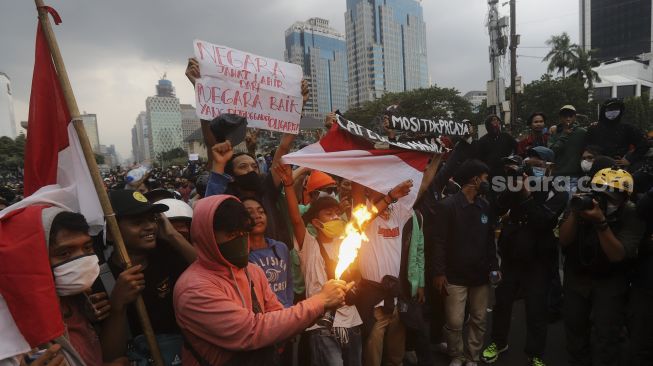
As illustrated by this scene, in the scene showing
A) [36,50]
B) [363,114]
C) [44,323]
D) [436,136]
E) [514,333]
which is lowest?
[514,333]

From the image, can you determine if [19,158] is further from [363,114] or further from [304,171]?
[304,171]

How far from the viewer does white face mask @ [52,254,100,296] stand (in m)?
1.78

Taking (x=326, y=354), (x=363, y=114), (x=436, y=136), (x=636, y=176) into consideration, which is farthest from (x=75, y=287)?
(x=363, y=114)

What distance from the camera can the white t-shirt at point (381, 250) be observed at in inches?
134

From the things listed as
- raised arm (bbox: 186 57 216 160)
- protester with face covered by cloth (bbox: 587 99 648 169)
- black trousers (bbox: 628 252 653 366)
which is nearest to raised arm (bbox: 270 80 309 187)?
raised arm (bbox: 186 57 216 160)

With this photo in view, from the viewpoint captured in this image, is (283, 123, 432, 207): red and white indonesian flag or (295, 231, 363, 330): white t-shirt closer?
(295, 231, 363, 330): white t-shirt

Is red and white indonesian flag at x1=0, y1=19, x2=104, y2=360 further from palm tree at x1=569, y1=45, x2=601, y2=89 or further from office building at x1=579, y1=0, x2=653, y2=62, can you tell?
office building at x1=579, y1=0, x2=653, y2=62

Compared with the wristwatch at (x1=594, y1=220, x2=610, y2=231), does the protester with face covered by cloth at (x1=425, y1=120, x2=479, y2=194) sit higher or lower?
higher

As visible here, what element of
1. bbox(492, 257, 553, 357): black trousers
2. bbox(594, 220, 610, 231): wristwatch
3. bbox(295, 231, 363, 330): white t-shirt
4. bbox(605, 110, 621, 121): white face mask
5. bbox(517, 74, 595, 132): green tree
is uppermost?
bbox(517, 74, 595, 132): green tree

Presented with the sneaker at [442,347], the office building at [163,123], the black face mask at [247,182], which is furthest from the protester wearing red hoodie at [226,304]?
the office building at [163,123]

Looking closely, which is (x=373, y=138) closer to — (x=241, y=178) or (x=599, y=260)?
(x=241, y=178)

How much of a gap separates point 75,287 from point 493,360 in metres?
3.99

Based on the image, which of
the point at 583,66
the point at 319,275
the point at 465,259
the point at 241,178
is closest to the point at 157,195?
the point at 241,178

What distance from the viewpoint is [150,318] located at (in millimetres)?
2404
